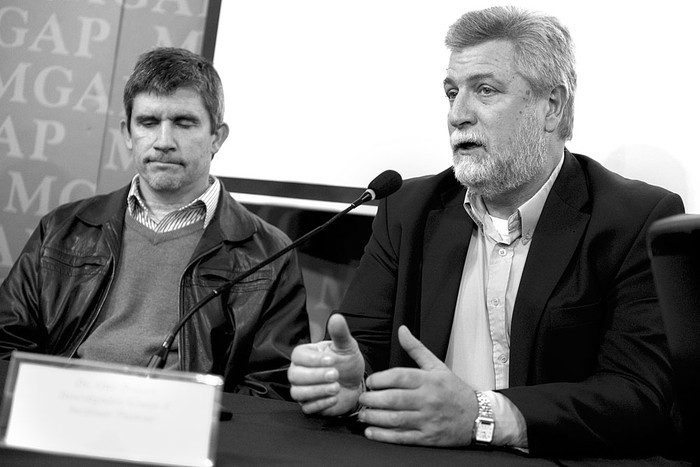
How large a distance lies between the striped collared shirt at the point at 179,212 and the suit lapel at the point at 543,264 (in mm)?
1097

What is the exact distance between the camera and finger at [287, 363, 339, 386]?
148 centimetres

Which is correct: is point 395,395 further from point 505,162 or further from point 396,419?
point 505,162

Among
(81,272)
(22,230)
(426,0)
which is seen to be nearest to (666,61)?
(426,0)

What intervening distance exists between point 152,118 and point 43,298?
0.65m

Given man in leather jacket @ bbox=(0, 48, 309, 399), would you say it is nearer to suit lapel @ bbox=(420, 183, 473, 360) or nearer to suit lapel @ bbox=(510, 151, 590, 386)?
suit lapel @ bbox=(420, 183, 473, 360)

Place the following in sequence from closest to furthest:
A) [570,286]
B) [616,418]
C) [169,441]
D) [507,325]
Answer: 1. [169,441]
2. [616,418]
3. [570,286]
4. [507,325]

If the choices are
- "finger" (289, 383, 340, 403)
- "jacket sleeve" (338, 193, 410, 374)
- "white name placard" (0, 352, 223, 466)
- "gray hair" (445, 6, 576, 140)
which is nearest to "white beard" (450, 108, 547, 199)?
"gray hair" (445, 6, 576, 140)

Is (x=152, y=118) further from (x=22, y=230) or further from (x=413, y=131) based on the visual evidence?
(x=22, y=230)

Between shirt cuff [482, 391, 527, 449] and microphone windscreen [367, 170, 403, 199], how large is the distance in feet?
1.89

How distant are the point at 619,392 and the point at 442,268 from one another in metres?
0.57

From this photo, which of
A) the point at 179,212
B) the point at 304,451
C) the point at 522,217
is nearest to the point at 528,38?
the point at 522,217

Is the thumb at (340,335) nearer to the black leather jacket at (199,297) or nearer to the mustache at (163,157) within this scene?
the black leather jacket at (199,297)

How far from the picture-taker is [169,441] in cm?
93

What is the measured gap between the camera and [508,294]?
1979 millimetres
